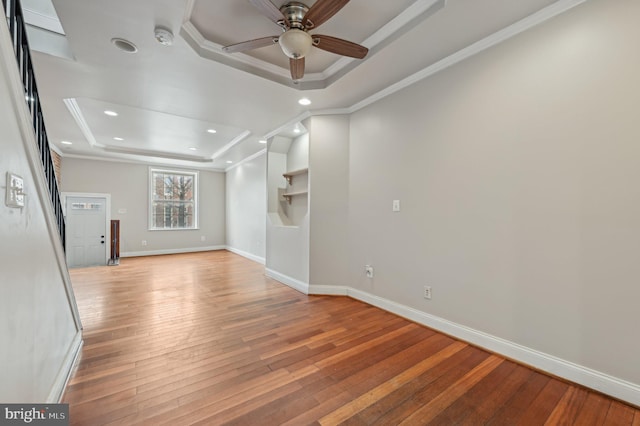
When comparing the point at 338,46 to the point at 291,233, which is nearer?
the point at 338,46

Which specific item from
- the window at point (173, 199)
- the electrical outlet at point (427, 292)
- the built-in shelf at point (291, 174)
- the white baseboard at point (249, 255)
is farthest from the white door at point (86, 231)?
the electrical outlet at point (427, 292)

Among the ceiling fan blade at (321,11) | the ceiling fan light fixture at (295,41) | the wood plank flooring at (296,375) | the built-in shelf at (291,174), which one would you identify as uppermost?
the ceiling fan blade at (321,11)

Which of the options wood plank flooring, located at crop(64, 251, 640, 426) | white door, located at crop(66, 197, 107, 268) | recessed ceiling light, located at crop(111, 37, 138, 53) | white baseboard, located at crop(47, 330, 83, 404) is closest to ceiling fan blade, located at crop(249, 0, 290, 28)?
recessed ceiling light, located at crop(111, 37, 138, 53)

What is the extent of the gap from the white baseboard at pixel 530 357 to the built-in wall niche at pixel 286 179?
2.15 metres

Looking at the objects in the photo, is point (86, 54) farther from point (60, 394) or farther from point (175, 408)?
point (175, 408)

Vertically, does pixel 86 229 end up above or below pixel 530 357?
above

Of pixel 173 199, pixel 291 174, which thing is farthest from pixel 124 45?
pixel 173 199

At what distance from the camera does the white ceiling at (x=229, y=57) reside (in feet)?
6.47

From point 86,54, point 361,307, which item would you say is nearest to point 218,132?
point 86,54

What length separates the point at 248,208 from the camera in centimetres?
684

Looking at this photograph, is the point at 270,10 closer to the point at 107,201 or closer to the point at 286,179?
the point at 286,179

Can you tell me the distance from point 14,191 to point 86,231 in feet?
22.0

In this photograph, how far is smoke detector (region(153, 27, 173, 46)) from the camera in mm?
2098

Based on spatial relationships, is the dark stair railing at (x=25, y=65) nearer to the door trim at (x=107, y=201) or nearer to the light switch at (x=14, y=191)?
the light switch at (x=14, y=191)
